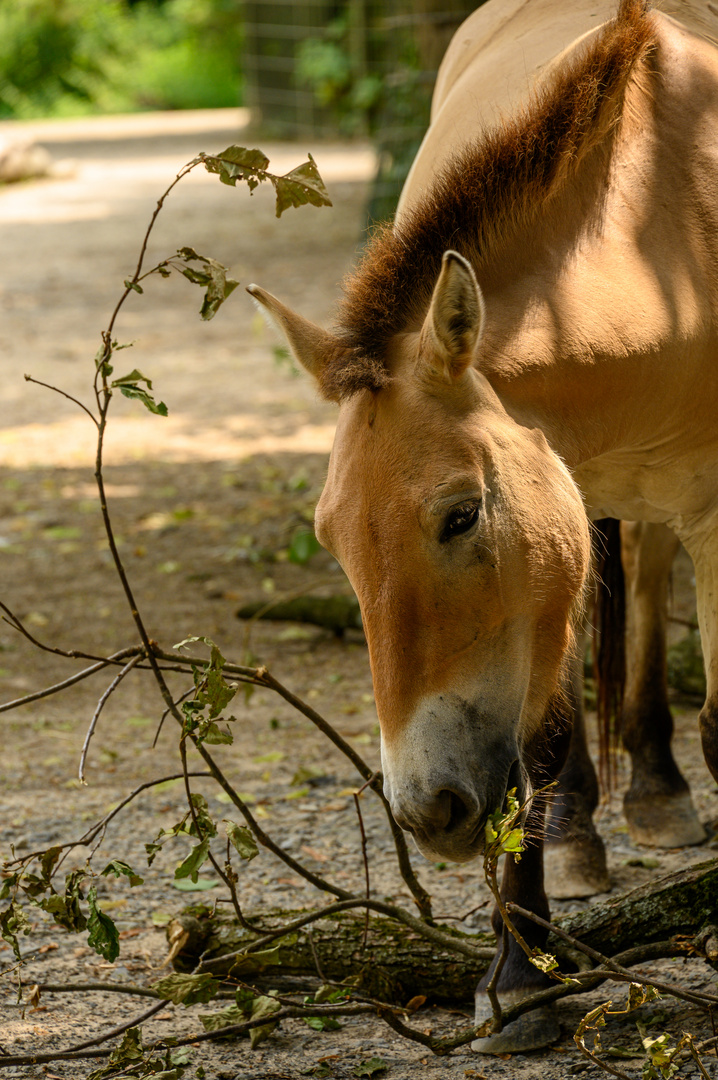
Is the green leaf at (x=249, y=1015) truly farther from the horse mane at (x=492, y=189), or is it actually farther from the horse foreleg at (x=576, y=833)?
the horse mane at (x=492, y=189)

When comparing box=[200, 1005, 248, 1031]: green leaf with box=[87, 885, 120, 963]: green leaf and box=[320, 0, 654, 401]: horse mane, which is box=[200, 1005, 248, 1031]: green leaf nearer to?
box=[87, 885, 120, 963]: green leaf

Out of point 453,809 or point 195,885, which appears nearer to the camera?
point 453,809

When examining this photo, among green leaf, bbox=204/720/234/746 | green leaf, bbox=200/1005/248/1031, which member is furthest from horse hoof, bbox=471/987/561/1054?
green leaf, bbox=204/720/234/746

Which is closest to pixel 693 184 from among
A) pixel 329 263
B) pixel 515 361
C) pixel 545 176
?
pixel 545 176

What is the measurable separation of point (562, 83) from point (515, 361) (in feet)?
2.13

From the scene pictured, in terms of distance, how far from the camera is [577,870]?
3119 mm

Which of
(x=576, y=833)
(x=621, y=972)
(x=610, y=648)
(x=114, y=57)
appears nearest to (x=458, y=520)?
(x=621, y=972)

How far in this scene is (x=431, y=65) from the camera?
8.40m

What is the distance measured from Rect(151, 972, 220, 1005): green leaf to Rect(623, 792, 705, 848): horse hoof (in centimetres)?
157

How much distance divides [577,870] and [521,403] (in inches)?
58.6

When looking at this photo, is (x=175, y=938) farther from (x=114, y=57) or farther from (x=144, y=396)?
(x=114, y=57)

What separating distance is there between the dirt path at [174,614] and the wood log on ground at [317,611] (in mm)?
98

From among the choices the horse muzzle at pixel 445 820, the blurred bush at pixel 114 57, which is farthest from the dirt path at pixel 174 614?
the blurred bush at pixel 114 57

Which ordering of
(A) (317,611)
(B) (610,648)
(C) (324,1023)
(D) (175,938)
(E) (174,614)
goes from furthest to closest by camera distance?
(E) (174,614), (A) (317,611), (B) (610,648), (D) (175,938), (C) (324,1023)
